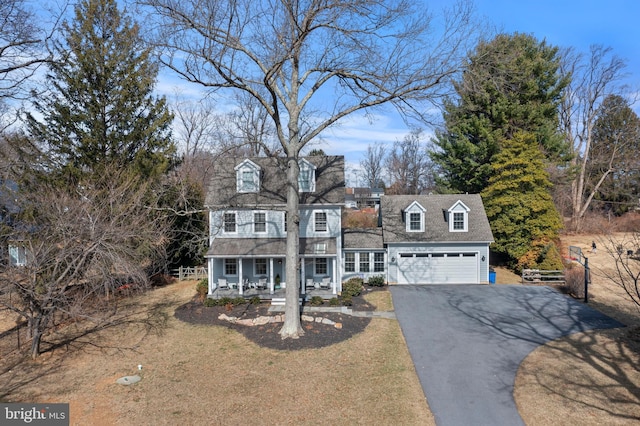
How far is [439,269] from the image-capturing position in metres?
21.7

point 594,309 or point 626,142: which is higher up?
point 626,142

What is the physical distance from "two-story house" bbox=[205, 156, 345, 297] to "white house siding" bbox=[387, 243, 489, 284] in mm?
3549

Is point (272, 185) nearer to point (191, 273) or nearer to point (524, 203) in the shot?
point (191, 273)

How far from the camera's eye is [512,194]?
23.8 m

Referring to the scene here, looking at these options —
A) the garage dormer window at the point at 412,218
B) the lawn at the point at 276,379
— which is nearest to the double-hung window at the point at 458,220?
the garage dormer window at the point at 412,218

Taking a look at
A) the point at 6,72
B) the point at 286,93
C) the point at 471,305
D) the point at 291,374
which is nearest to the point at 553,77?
the point at 471,305

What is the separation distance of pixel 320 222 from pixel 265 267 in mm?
3840

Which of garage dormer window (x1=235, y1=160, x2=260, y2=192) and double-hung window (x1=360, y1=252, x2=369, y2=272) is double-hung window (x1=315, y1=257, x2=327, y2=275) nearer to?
double-hung window (x1=360, y1=252, x2=369, y2=272)

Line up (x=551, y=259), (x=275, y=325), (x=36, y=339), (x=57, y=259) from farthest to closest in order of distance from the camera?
(x=551, y=259)
(x=275, y=325)
(x=36, y=339)
(x=57, y=259)

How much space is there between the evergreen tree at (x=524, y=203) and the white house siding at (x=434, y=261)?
341 cm

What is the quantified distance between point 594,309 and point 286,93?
16185 millimetres

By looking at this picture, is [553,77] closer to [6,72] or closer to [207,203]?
[207,203]

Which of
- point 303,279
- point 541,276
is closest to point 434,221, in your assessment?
point 541,276

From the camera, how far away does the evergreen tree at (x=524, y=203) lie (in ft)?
75.6
